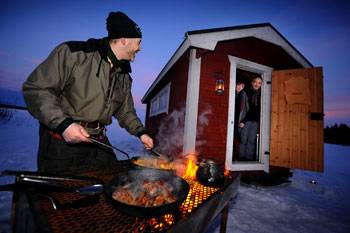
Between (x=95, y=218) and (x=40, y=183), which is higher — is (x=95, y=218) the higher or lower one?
the lower one

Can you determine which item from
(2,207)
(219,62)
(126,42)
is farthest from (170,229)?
(219,62)

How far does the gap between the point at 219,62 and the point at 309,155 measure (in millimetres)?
4036

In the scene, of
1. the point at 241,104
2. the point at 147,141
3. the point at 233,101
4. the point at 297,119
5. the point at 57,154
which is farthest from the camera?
the point at 241,104

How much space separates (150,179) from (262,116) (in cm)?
568

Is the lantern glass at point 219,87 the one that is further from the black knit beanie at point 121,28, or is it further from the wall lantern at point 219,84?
the black knit beanie at point 121,28

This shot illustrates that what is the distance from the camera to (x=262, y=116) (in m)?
6.14

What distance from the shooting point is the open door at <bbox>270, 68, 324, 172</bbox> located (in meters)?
5.42

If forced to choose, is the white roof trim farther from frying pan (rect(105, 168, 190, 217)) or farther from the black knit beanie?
frying pan (rect(105, 168, 190, 217))

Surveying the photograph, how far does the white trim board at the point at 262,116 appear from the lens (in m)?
5.49

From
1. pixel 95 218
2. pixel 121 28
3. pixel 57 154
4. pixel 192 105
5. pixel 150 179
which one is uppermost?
pixel 121 28

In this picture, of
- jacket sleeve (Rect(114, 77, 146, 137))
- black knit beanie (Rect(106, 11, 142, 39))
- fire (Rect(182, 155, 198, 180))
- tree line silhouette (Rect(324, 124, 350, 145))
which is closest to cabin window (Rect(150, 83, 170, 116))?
jacket sleeve (Rect(114, 77, 146, 137))

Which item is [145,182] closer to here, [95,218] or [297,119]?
[95,218]

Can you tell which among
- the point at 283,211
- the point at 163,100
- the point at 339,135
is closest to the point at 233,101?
the point at 283,211

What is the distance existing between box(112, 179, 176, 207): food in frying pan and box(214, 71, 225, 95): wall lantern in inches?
168
